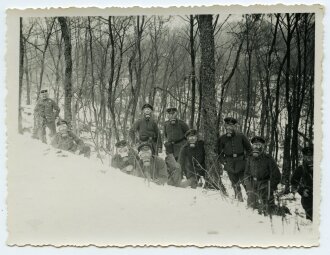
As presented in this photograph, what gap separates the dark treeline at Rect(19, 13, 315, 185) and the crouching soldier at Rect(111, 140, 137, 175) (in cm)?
13

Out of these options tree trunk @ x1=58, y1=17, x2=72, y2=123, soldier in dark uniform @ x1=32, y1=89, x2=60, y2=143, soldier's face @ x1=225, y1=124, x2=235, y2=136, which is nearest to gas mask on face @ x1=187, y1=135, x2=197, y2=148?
soldier's face @ x1=225, y1=124, x2=235, y2=136

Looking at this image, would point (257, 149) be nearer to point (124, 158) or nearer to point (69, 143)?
point (124, 158)

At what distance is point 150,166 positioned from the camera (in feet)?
19.2

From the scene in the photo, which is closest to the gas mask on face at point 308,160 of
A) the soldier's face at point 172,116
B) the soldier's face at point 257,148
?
the soldier's face at point 257,148

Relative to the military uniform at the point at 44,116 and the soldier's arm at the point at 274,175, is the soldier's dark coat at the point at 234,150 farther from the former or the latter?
the military uniform at the point at 44,116

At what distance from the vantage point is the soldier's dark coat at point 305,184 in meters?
5.46

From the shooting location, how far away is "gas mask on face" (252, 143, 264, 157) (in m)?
5.78

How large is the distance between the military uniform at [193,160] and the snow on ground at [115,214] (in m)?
0.28

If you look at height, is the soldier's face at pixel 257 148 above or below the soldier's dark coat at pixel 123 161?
above

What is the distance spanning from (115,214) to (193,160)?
1.18m

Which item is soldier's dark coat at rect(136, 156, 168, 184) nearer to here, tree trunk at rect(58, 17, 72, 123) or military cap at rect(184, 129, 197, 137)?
military cap at rect(184, 129, 197, 137)

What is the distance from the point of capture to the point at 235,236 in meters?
5.38

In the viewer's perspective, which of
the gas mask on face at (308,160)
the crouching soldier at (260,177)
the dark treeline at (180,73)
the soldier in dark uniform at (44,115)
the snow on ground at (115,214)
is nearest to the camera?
the snow on ground at (115,214)

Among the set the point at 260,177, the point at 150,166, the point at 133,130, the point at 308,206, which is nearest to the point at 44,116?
the point at 133,130
